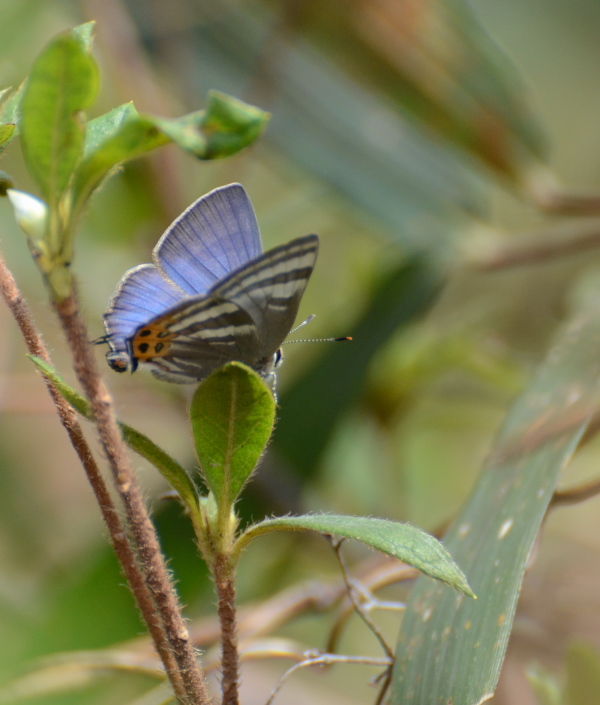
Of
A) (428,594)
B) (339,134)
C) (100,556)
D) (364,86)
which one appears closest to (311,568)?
(100,556)

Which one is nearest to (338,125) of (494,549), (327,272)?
(327,272)

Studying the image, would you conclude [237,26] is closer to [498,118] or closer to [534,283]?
[498,118]

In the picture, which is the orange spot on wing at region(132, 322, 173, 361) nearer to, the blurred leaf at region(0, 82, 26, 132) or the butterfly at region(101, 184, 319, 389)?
the butterfly at region(101, 184, 319, 389)

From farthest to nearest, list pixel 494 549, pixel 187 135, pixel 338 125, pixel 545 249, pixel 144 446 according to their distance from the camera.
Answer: pixel 338 125 → pixel 545 249 → pixel 494 549 → pixel 144 446 → pixel 187 135

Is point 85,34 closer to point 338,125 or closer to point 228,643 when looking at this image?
point 228,643

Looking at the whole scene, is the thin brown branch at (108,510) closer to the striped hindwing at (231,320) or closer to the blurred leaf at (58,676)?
the striped hindwing at (231,320)

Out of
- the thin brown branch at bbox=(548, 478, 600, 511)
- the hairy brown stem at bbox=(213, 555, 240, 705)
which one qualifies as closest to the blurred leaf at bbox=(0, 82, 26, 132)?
the hairy brown stem at bbox=(213, 555, 240, 705)
